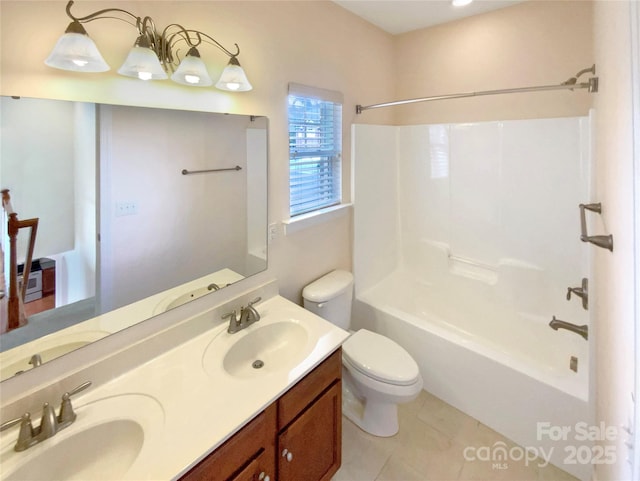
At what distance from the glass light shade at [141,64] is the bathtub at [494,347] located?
191 cm

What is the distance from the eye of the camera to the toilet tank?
6.67ft

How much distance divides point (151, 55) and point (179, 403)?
1.22 meters

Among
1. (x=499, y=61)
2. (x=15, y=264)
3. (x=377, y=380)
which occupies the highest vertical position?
(x=499, y=61)

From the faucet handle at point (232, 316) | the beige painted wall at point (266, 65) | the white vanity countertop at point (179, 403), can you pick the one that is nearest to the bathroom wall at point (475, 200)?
the beige painted wall at point (266, 65)

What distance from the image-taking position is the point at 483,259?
254cm

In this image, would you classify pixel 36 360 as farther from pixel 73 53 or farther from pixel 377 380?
pixel 377 380

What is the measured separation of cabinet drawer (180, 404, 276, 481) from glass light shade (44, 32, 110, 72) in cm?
127

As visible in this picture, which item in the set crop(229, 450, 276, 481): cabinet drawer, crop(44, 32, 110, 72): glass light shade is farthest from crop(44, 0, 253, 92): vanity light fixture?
crop(229, 450, 276, 481): cabinet drawer

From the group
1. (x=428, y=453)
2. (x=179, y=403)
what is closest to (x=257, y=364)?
(x=179, y=403)

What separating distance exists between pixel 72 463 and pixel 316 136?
1907 mm

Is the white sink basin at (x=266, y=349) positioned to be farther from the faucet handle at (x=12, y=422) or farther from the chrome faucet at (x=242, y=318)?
the faucet handle at (x=12, y=422)

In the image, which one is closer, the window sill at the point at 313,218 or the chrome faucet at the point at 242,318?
the chrome faucet at the point at 242,318

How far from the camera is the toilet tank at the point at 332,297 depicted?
2033 mm

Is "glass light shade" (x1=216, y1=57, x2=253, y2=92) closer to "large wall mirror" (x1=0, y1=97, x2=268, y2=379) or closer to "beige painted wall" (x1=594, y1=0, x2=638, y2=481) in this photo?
"large wall mirror" (x1=0, y1=97, x2=268, y2=379)
